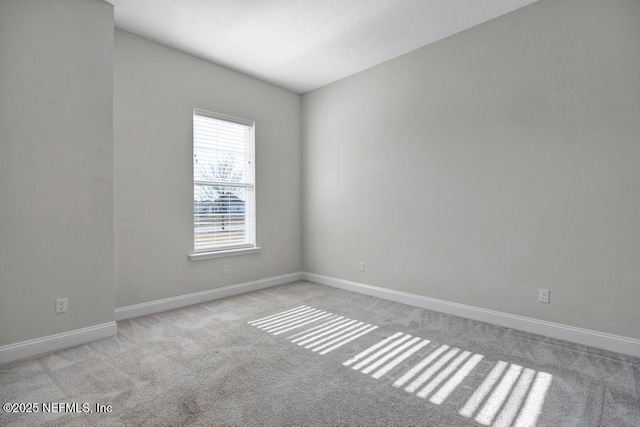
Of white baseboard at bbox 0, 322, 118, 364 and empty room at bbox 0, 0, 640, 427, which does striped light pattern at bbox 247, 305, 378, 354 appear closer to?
empty room at bbox 0, 0, 640, 427

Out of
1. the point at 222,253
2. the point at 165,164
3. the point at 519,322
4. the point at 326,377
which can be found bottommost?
the point at 326,377

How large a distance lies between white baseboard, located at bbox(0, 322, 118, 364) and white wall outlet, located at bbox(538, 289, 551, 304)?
12.2 feet

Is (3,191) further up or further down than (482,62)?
further down

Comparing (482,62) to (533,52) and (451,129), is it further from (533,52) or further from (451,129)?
(451,129)

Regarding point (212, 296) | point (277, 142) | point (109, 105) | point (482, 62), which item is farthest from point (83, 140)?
point (482, 62)

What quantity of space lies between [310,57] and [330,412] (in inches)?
141

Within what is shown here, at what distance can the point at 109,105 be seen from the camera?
283 cm

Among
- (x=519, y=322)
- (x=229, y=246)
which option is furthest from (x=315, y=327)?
(x=519, y=322)

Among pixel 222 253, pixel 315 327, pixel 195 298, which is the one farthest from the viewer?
pixel 222 253

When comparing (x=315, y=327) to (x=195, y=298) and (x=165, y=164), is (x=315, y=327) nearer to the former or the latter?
(x=195, y=298)

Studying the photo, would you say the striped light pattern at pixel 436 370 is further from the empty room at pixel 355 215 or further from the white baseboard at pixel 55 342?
the white baseboard at pixel 55 342

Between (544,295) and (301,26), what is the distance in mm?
3334

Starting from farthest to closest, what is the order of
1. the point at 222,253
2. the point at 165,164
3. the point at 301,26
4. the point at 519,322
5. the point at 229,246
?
1. the point at 229,246
2. the point at 222,253
3. the point at 165,164
4. the point at 301,26
5. the point at 519,322

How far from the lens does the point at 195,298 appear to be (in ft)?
12.4
